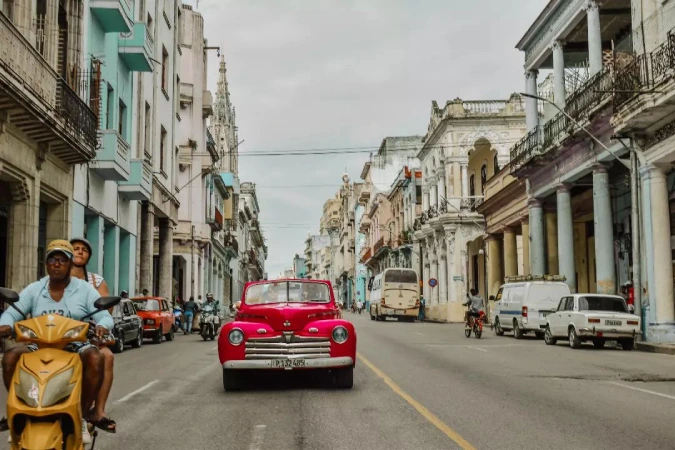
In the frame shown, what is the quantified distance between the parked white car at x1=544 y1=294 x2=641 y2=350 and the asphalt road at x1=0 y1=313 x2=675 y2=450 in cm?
460

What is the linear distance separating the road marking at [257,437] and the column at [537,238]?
2755 centimetres

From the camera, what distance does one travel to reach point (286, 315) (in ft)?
35.6

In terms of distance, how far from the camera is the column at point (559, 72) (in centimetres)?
3036

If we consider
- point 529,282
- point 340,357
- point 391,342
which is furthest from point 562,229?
point 340,357

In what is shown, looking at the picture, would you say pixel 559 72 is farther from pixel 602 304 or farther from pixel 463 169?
pixel 463 169

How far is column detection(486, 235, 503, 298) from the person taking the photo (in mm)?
42062

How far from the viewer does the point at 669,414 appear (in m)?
8.88

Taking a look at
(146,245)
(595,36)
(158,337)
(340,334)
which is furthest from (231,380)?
(146,245)

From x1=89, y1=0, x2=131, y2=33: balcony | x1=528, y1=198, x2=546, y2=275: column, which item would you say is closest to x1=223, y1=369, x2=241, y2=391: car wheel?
x1=89, y1=0, x2=131, y2=33: balcony

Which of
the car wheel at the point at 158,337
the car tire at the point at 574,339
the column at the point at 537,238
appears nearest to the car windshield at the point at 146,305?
the car wheel at the point at 158,337

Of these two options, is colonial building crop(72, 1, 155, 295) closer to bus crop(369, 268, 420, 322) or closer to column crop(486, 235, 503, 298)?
column crop(486, 235, 503, 298)

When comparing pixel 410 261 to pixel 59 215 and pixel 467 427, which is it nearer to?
pixel 59 215

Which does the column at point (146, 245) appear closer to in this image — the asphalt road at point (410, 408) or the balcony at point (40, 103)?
the balcony at point (40, 103)

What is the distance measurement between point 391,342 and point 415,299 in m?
26.4
